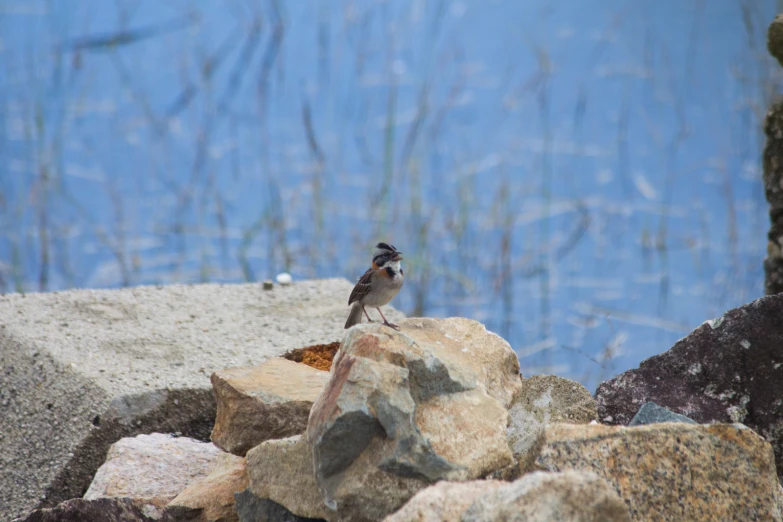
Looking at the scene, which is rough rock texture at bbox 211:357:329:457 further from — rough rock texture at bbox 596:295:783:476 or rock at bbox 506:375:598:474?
rough rock texture at bbox 596:295:783:476

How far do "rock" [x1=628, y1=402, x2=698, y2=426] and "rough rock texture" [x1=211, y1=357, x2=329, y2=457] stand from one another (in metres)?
0.93

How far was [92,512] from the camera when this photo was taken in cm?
232

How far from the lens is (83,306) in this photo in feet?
12.9

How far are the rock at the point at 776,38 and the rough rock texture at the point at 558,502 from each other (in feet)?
8.29

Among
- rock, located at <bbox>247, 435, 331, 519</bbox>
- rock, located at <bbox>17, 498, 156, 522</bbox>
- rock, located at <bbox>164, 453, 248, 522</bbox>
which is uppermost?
rock, located at <bbox>247, 435, 331, 519</bbox>

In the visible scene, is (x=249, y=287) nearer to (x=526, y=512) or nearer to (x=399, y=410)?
(x=399, y=410)

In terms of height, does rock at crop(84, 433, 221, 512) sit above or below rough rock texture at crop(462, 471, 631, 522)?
below

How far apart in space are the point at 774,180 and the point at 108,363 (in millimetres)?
2632

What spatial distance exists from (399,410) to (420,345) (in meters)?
0.34

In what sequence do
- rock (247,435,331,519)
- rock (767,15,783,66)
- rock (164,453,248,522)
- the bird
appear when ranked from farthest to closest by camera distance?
rock (767,15,783,66) < the bird < rock (164,453,248,522) < rock (247,435,331,519)

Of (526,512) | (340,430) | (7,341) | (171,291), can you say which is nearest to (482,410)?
(340,430)

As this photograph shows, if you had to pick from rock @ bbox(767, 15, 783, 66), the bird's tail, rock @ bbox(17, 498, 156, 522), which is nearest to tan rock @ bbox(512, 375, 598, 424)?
the bird's tail

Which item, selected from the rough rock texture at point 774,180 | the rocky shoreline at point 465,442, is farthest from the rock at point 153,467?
the rough rock texture at point 774,180

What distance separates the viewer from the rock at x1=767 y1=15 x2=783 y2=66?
3.53 meters
